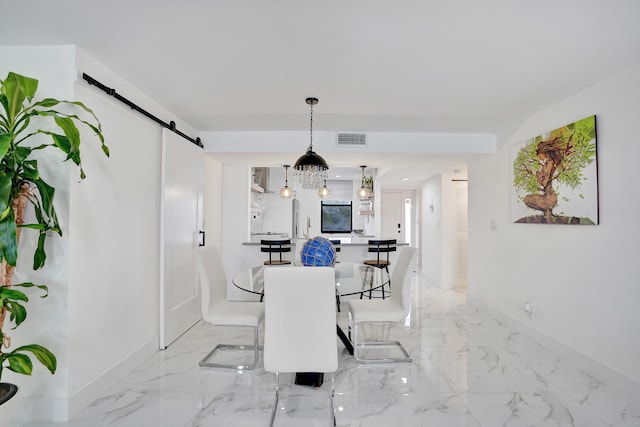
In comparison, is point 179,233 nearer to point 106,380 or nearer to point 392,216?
point 106,380

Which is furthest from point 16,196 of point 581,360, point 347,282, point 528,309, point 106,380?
point 528,309

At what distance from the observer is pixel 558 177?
9.62ft

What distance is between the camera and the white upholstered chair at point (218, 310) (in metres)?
2.63

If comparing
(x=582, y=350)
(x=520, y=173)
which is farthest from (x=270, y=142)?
(x=582, y=350)

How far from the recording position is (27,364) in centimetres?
156

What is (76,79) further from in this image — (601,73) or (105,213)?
(601,73)

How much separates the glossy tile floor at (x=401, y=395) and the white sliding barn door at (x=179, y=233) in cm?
39

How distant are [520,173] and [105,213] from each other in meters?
3.93

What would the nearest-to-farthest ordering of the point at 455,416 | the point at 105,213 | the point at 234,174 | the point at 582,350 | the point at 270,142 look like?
the point at 455,416, the point at 105,213, the point at 582,350, the point at 270,142, the point at 234,174

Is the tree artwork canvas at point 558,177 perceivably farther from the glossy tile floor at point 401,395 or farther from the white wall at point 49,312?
the white wall at point 49,312

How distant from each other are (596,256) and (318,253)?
2222mm

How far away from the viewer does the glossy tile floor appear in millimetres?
1960

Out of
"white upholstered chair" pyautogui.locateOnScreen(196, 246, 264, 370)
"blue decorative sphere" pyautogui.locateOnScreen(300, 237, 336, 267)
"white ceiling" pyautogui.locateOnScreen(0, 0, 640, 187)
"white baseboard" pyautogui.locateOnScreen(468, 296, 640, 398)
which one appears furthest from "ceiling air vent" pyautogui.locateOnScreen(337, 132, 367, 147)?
"white baseboard" pyautogui.locateOnScreen(468, 296, 640, 398)

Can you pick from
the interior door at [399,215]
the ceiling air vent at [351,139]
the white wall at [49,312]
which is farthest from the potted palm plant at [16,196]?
the interior door at [399,215]
